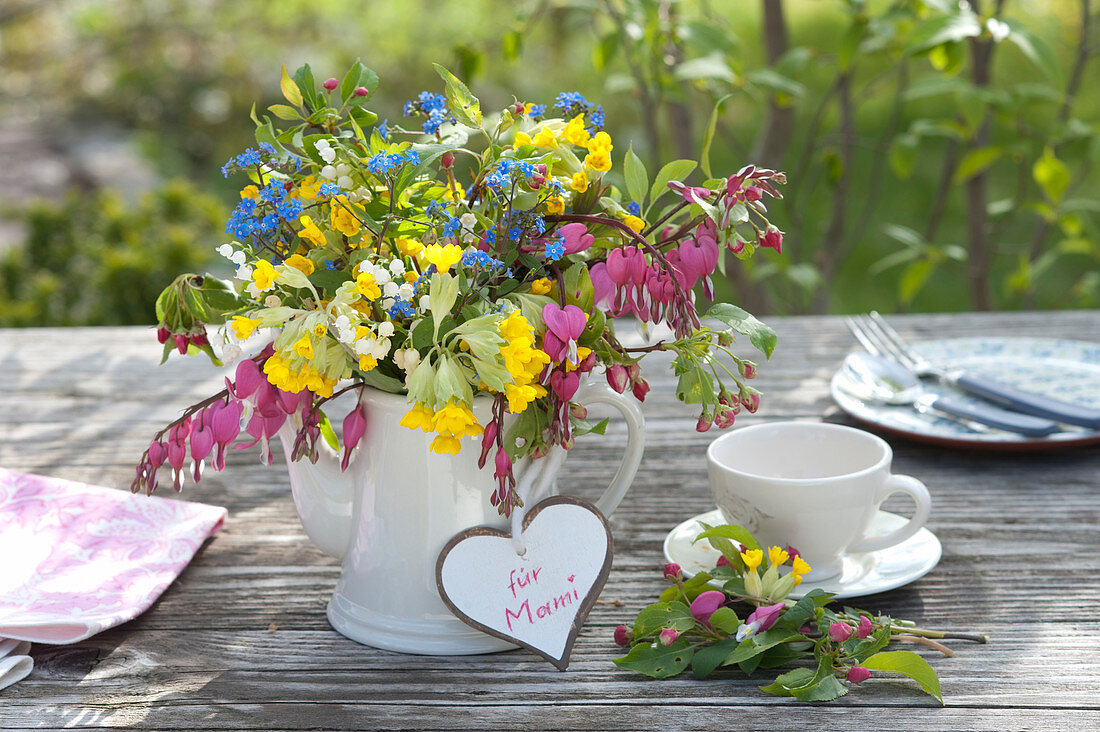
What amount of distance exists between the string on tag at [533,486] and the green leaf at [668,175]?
0.18 metres

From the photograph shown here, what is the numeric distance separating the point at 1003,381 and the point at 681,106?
1127 millimetres

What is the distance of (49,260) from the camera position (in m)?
2.78

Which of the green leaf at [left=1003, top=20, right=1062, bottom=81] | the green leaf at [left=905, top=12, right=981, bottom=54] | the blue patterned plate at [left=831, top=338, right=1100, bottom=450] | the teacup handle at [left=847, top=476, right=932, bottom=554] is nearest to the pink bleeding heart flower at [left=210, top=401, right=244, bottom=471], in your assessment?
the teacup handle at [left=847, top=476, right=932, bottom=554]

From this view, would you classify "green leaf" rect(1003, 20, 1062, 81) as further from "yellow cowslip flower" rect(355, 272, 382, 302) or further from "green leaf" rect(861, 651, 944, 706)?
"yellow cowslip flower" rect(355, 272, 382, 302)

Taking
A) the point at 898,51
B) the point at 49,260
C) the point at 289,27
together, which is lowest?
the point at 49,260

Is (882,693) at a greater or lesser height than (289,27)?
lesser

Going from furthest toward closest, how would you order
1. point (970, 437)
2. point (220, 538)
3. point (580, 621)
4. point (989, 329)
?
point (989, 329) < point (970, 437) < point (220, 538) < point (580, 621)

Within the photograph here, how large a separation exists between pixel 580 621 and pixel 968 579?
12.9 inches

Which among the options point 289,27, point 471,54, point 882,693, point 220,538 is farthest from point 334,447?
point 289,27

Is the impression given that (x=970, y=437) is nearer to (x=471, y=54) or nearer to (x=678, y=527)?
(x=678, y=527)

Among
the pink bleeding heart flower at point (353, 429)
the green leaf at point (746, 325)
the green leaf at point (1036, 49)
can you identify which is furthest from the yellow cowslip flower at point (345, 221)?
the green leaf at point (1036, 49)

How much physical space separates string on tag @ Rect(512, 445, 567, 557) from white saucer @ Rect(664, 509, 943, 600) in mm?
149

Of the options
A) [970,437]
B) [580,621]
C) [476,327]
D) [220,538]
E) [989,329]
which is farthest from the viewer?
[989,329]

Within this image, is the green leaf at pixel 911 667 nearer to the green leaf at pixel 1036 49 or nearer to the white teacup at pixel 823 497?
the white teacup at pixel 823 497
